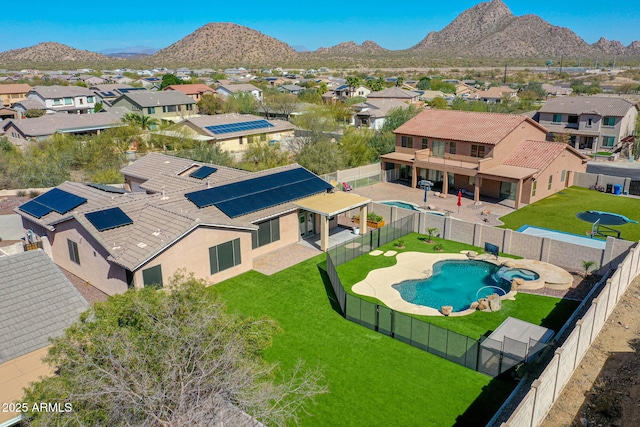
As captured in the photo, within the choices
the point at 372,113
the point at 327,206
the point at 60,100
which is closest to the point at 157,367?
the point at 327,206

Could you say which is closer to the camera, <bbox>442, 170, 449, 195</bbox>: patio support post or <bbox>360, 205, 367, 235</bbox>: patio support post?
<bbox>360, 205, 367, 235</bbox>: patio support post

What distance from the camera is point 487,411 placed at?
17.0 metres

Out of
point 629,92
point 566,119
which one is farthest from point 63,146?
point 629,92

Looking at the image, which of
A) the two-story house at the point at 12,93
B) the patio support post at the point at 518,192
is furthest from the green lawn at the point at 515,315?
the two-story house at the point at 12,93

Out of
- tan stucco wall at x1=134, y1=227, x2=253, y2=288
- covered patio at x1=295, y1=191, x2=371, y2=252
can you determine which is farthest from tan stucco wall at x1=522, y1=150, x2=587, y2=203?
tan stucco wall at x1=134, y1=227, x2=253, y2=288

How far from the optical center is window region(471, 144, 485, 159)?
4283 centimetres

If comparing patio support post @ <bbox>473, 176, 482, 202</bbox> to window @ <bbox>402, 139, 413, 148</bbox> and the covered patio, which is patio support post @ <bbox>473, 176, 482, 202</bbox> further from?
the covered patio

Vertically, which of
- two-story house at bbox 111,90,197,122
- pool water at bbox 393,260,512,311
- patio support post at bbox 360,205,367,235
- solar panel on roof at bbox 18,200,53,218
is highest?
two-story house at bbox 111,90,197,122

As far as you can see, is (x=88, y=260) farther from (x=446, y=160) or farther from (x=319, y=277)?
(x=446, y=160)

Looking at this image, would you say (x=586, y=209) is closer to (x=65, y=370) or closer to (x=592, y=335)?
(x=592, y=335)

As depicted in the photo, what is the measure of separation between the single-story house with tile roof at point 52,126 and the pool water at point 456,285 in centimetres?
5393

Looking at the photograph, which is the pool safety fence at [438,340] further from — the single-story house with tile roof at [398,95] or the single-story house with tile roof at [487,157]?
the single-story house with tile roof at [398,95]

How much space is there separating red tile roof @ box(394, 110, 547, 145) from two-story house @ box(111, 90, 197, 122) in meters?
47.2

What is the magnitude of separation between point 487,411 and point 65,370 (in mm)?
13359
